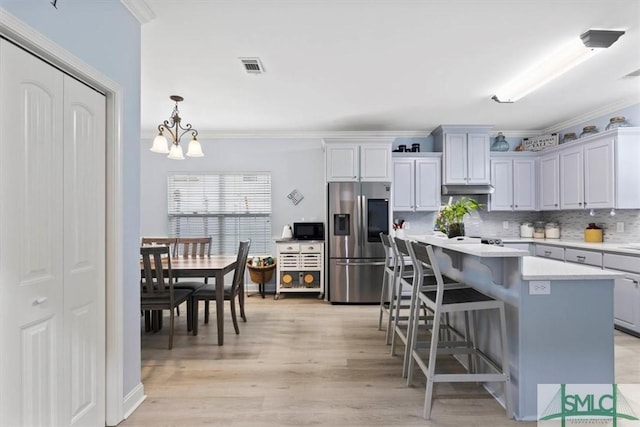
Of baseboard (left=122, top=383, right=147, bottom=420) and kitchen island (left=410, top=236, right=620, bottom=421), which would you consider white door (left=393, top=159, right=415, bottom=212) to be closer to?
kitchen island (left=410, top=236, right=620, bottom=421)

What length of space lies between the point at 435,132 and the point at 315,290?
3136mm

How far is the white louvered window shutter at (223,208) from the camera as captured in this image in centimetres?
549

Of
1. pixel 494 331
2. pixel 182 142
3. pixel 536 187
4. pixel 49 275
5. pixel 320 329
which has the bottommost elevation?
pixel 320 329

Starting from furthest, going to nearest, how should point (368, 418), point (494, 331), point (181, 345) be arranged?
1. point (181, 345)
2. point (494, 331)
3. point (368, 418)

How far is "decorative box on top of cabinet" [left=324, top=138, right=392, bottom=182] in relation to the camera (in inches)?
191

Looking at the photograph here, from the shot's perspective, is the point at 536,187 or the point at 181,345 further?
the point at 536,187

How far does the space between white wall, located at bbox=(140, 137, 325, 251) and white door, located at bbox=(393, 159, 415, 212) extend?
1.19 m

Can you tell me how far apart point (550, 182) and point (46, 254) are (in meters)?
5.77

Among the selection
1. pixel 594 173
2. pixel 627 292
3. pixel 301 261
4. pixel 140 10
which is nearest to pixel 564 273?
pixel 627 292

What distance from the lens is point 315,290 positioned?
16.5 ft

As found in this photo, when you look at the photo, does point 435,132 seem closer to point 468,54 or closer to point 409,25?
point 468,54

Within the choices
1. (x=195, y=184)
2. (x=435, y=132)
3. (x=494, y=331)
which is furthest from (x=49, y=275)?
(x=435, y=132)

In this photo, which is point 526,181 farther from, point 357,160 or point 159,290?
point 159,290

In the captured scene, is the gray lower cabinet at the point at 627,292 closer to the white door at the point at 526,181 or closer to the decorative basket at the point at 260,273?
the white door at the point at 526,181
